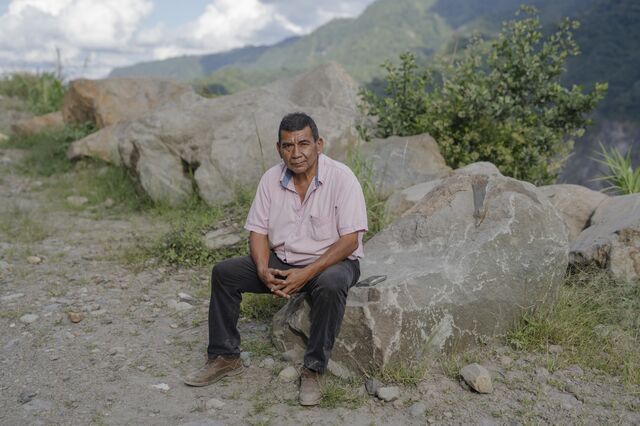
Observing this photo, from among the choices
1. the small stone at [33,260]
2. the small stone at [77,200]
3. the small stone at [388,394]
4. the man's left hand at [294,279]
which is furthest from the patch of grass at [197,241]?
the small stone at [388,394]

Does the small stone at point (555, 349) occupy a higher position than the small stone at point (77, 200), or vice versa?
the small stone at point (77, 200)

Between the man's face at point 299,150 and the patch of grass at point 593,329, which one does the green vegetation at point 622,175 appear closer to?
the patch of grass at point 593,329

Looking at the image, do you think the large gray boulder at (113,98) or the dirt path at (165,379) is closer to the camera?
the dirt path at (165,379)

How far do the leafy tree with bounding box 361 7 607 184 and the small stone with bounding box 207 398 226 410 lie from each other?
4.99 m

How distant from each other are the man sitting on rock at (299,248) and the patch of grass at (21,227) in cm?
399

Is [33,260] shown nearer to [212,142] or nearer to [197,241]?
[197,241]

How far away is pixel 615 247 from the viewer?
4816 millimetres

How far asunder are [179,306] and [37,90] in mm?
13583

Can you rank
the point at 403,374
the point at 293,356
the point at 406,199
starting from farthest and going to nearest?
the point at 406,199, the point at 293,356, the point at 403,374

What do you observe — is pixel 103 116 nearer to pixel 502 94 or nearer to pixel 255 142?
pixel 255 142

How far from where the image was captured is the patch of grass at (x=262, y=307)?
16.1 ft

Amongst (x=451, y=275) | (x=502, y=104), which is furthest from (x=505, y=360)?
(x=502, y=104)

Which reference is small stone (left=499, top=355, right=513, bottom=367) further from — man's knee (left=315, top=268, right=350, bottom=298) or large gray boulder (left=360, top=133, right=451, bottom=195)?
large gray boulder (left=360, top=133, right=451, bottom=195)

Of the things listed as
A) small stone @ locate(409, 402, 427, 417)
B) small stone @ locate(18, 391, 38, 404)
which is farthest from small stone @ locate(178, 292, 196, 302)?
small stone @ locate(409, 402, 427, 417)
